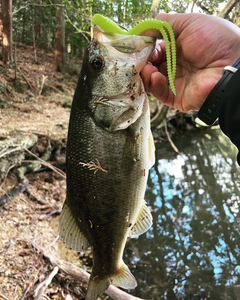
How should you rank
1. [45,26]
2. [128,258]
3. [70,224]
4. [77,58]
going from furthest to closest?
[77,58], [45,26], [128,258], [70,224]

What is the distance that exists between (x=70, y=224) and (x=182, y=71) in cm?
120

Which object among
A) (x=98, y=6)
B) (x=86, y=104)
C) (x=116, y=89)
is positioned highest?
(x=116, y=89)

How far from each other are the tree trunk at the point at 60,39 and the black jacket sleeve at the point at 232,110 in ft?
44.6

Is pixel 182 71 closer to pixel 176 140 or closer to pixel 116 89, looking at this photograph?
pixel 116 89

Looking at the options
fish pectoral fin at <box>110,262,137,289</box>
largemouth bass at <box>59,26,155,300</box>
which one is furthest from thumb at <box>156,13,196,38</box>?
fish pectoral fin at <box>110,262,137,289</box>

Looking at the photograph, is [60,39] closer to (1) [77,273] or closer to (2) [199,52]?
(1) [77,273]

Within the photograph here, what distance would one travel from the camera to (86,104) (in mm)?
1840

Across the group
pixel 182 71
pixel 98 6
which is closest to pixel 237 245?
pixel 182 71

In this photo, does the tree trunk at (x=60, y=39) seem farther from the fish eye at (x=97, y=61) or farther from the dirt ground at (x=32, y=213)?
the fish eye at (x=97, y=61)

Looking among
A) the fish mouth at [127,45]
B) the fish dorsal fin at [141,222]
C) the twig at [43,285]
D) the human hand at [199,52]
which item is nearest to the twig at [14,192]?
the twig at [43,285]

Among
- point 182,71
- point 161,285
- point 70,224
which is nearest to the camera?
point 70,224

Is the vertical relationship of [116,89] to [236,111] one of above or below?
below

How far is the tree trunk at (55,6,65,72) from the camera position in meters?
14.2

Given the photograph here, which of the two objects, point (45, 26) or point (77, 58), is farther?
point (77, 58)
